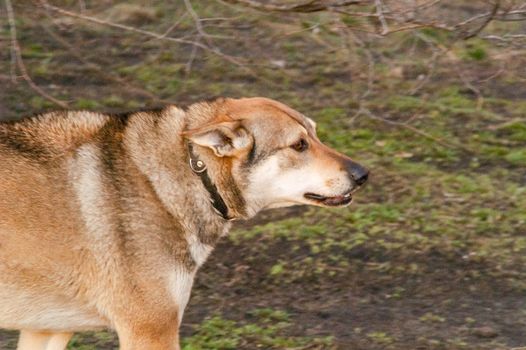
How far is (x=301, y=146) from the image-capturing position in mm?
5910

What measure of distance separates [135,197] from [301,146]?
2.80ft

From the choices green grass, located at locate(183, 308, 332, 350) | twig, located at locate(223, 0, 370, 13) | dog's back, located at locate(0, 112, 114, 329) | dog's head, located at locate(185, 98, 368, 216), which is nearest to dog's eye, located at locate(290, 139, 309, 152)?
dog's head, located at locate(185, 98, 368, 216)

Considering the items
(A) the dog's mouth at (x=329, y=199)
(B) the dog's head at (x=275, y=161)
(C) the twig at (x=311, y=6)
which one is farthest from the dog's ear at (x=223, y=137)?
(C) the twig at (x=311, y=6)

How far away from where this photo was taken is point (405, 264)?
784 cm

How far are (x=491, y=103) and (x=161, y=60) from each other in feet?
10.5

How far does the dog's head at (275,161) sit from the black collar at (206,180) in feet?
0.13

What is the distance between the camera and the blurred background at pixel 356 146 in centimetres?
716

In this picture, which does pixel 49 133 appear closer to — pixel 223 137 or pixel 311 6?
pixel 223 137

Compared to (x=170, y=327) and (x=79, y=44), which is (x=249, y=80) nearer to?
(x=79, y=44)

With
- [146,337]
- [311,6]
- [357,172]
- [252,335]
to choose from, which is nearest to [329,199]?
[357,172]

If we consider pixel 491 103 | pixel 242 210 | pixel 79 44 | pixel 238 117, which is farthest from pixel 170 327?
pixel 79 44

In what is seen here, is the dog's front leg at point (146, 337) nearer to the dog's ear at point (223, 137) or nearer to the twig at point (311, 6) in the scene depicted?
the dog's ear at point (223, 137)

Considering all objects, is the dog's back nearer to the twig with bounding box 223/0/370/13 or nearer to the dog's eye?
the dog's eye

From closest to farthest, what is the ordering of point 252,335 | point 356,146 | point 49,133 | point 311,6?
point 49,133
point 252,335
point 311,6
point 356,146
